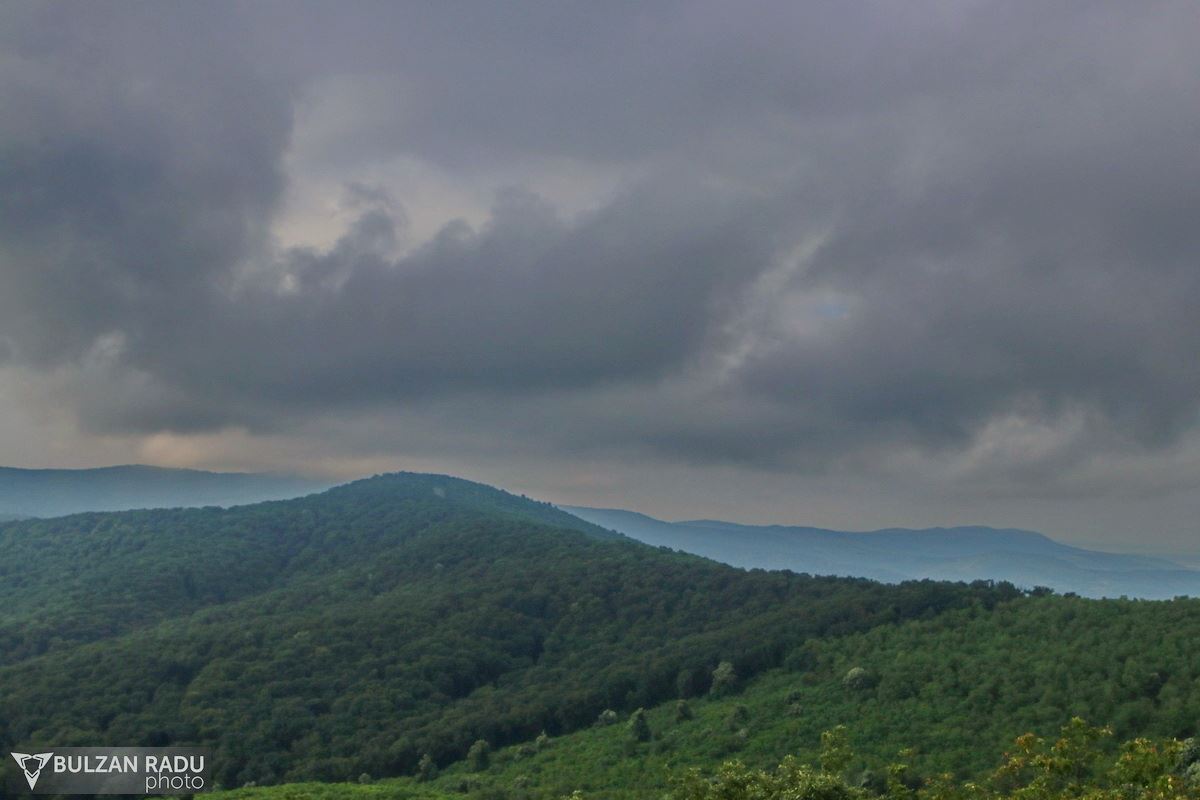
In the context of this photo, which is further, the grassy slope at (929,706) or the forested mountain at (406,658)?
the forested mountain at (406,658)

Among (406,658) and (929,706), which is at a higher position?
(929,706)

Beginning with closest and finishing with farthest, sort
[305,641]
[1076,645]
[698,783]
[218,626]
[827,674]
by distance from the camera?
[698,783]
[1076,645]
[827,674]
[305,641]
[218,626]

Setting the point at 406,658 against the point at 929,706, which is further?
the point at 406,658

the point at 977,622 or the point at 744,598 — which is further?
the point at 744,598

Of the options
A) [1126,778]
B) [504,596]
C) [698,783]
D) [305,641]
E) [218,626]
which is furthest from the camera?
[504,596]

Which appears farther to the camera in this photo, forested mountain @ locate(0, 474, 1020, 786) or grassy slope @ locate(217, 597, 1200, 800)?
forested mountain @ locate(0, 474, 1020, 786)

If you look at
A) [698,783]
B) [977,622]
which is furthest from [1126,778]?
[977,622]

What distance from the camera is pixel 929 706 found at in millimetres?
81188

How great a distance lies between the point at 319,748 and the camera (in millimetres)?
111875

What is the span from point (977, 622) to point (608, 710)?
158 ft

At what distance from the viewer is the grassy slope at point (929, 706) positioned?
235 feet

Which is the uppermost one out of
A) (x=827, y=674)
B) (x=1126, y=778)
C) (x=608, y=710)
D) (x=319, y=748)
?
(x=1126, y=778)

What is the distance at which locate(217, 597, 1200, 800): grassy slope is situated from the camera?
7162cm

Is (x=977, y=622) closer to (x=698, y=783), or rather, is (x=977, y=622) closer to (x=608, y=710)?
(x=608, y=710)
